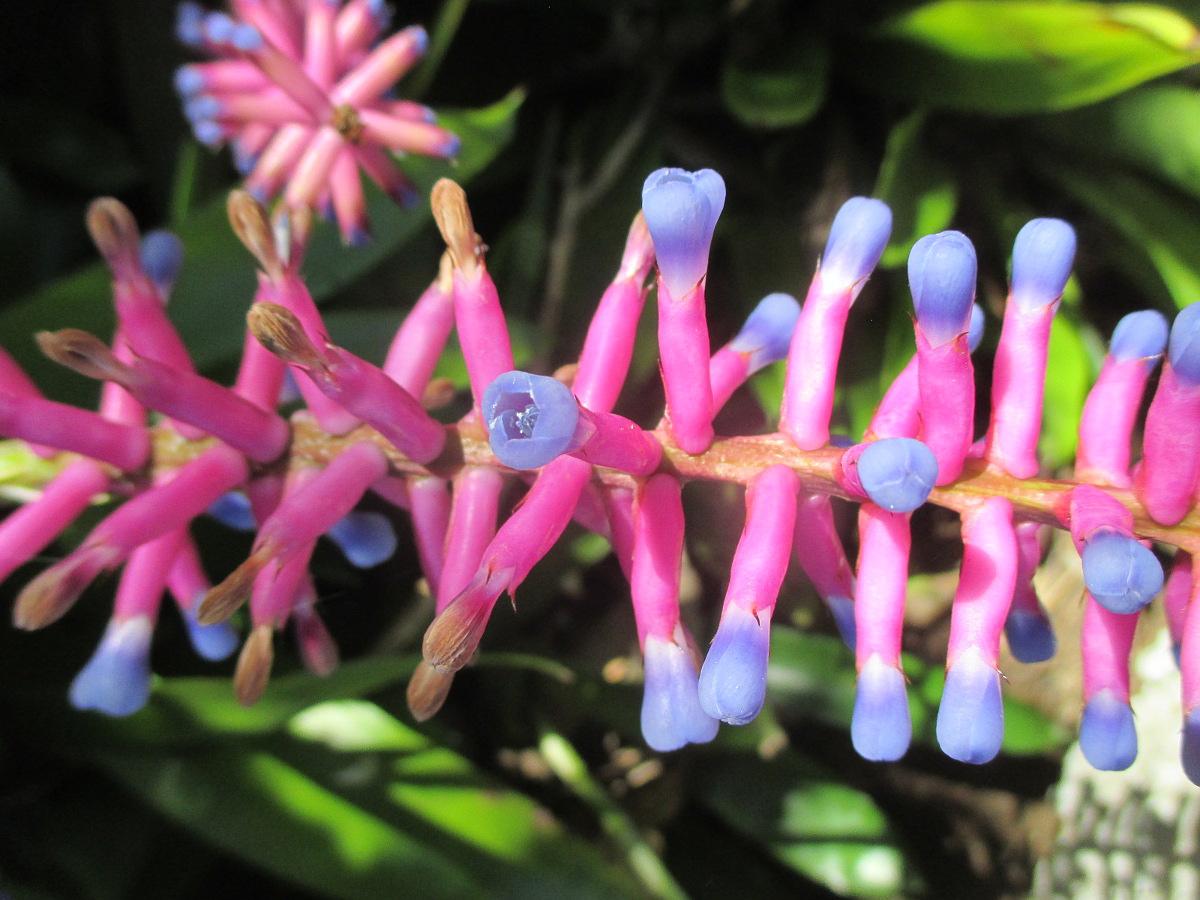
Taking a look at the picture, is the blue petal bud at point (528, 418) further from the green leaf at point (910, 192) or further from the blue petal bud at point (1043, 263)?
the green leaf at point (910, 192)

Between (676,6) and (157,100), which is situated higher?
(676,6)

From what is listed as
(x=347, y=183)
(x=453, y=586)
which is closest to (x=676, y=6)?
(x=347, y=183)

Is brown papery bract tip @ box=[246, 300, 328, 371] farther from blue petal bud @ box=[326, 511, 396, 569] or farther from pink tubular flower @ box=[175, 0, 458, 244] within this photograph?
pink tubular flower @ box=[175, 0, 458, 244]

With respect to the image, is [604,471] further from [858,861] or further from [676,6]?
[676,6]

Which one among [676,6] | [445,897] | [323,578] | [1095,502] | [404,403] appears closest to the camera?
[1095,502]

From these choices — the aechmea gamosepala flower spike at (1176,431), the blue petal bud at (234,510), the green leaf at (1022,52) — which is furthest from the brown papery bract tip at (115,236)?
the green leaf at (1022,52)

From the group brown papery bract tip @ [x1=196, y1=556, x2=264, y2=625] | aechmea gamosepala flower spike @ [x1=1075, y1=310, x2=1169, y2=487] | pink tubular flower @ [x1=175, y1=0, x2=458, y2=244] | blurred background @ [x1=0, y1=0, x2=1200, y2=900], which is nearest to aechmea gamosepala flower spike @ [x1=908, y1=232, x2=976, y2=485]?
aechmea gamosepala flower spike @ [x1=1075, y1=310, x2=1169, y2=487]

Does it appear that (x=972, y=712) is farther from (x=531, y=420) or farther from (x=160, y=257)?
(x=160, y=257)
